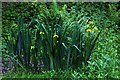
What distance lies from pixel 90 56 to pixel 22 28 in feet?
2.63

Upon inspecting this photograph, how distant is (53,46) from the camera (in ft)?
11.2

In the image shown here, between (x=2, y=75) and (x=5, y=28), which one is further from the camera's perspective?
(x=5, y=28)

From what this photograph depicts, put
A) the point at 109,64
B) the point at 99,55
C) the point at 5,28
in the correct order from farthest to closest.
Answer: the point at 5,28
the point at 99,55
the point at 109,64

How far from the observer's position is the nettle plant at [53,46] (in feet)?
11.2

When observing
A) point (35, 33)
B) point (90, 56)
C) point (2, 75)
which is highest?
point (35, 33)

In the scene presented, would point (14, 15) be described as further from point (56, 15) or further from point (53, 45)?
point (53, 45)

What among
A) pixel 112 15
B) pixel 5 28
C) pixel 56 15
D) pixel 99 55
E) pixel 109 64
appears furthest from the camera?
pixel 112 15

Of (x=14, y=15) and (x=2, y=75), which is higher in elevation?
(x=14, y=15)

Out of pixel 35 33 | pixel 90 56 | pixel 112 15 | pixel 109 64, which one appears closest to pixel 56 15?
pixel 35 33

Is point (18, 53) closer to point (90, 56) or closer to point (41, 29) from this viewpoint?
point (41, 29)

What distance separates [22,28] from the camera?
3557 mm

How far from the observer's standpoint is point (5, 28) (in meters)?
4.55

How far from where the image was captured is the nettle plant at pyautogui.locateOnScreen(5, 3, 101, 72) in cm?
341

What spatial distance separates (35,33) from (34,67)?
37 centimetres
